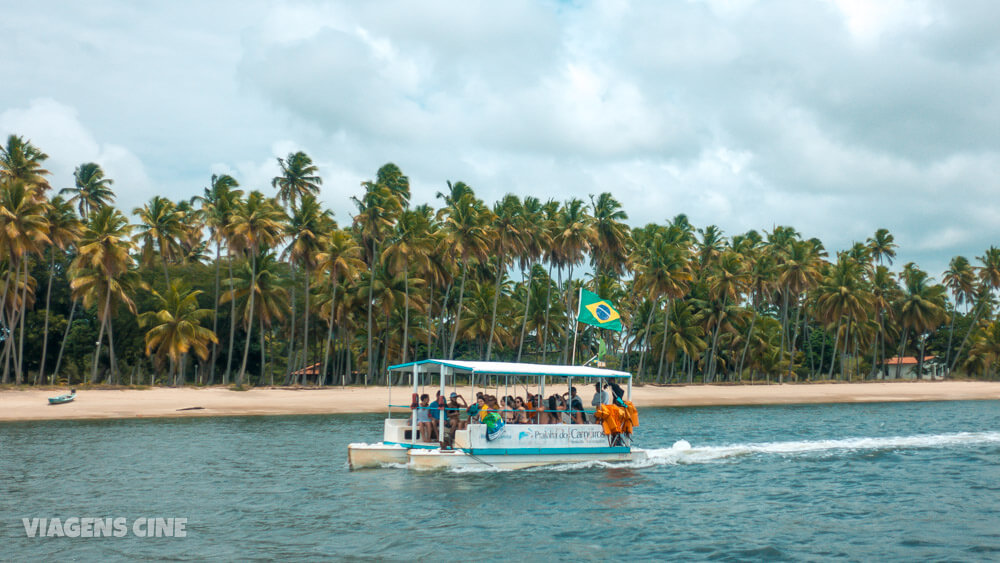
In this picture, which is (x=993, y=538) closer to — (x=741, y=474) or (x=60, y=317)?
(x=741, y=474)

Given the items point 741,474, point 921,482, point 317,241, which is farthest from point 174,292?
point 921,482

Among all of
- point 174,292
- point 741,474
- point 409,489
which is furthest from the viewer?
point 174,292

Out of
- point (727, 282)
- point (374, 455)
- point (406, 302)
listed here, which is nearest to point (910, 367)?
point (727, 282)

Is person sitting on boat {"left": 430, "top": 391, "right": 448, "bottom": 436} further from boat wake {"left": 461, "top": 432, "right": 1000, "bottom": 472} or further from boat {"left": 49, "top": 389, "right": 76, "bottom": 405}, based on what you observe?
boat {"left": 49, "top": 389, "right": 76, "bottom": 405}

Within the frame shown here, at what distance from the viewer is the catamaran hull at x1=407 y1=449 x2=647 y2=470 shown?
22.0m

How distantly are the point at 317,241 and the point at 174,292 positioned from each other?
11.9m

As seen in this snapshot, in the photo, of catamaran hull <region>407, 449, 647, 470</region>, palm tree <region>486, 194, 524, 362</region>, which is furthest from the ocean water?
palm tree <region>486, 194, 524, 362</region>

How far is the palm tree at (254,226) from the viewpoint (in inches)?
2224

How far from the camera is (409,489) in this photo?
20062mm

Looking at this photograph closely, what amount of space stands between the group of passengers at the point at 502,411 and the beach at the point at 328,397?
63.8ft

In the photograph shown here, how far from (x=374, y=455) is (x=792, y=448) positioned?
51.4ft

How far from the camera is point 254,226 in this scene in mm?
56719

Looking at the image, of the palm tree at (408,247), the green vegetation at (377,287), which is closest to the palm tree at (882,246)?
the green vegetation at (377,287)

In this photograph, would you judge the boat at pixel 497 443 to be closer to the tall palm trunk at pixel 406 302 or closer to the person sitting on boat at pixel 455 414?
the person sitting on boat at pixel 455 414
